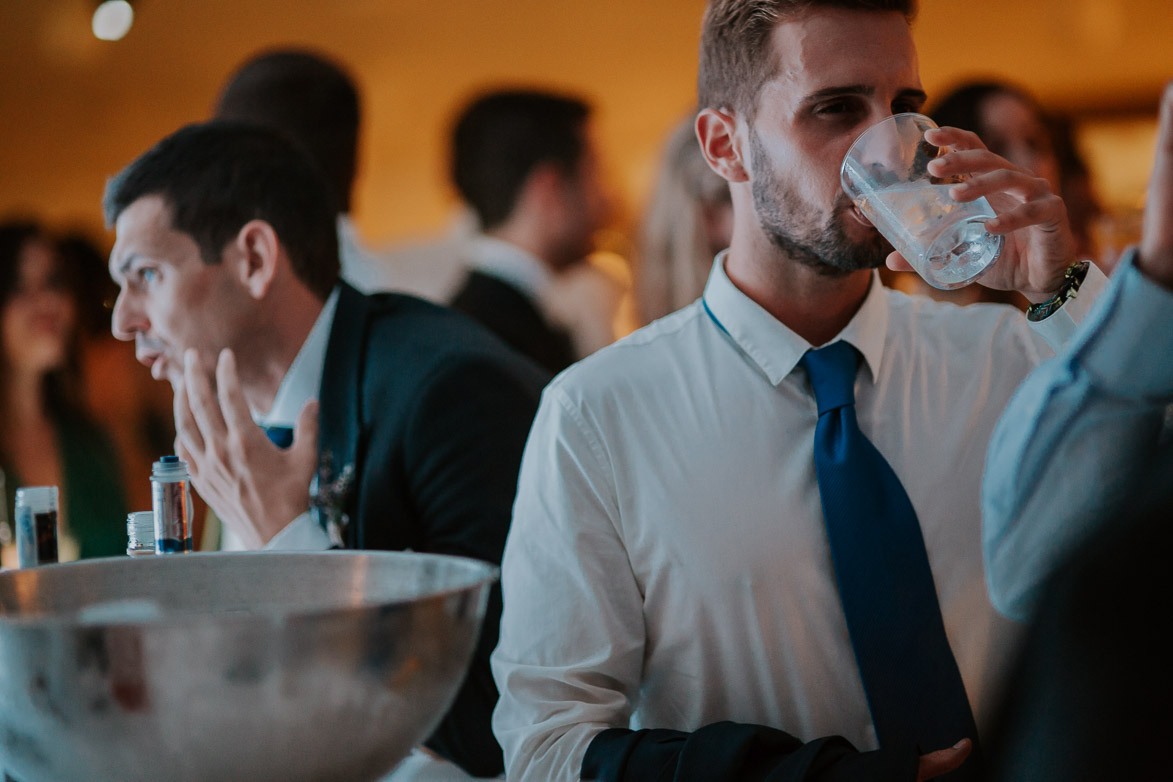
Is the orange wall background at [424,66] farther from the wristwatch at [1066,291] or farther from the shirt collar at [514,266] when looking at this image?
the wristwatch at [1066,291]

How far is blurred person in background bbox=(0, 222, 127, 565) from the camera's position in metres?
3.32

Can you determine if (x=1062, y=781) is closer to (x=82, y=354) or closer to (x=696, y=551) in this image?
(x=696, y=551)

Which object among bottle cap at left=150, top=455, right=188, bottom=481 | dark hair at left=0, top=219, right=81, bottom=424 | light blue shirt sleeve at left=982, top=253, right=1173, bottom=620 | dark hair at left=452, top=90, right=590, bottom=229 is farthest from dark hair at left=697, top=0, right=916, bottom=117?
dark hair at left=0, top=219, right=81, bottom=424

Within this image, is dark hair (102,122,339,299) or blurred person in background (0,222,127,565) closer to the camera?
dark hair (102,122,339,299)

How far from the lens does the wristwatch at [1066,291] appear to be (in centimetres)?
120

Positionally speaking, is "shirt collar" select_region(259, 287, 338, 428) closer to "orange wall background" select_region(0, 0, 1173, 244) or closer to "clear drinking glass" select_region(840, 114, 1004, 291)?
"clear drinking glass" select_region(840, 114, 1004, 291)

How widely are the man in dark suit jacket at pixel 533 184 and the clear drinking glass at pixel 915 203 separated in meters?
2.08

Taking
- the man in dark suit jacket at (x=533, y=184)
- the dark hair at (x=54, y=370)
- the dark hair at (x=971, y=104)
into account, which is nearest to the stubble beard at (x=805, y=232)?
the dark hair at (x=971, y=104)

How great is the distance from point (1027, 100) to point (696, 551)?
202cm

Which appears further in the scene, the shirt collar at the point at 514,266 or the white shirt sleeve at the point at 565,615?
the shirt collar at the point at 514,266

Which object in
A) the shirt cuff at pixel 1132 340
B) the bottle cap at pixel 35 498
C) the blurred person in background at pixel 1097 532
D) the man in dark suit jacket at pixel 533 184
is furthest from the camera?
the man in dark suit jacket at pixel 533 184

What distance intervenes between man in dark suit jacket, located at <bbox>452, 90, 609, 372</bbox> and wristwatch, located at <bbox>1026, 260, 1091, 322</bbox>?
207cm

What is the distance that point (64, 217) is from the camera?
15.6 ft

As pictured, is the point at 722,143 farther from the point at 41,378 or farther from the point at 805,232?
the point at 41,378
